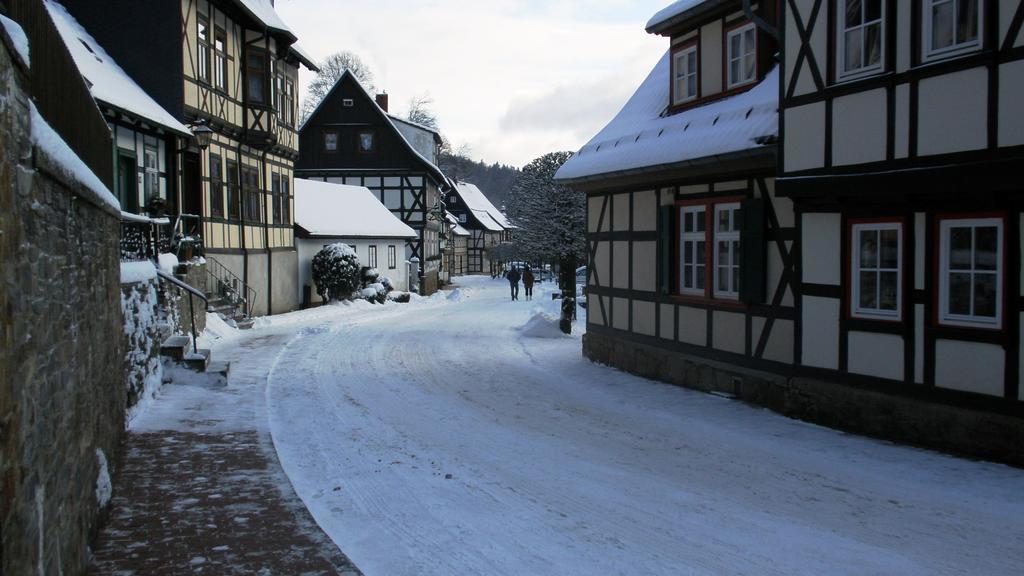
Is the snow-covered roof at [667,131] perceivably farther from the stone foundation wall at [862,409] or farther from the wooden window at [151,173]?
the wooden window at [151,173]

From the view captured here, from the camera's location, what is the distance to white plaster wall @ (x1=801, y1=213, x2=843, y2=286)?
32.8ft

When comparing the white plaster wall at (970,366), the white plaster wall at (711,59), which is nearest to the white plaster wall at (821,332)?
the white plaster wall at (970,366)

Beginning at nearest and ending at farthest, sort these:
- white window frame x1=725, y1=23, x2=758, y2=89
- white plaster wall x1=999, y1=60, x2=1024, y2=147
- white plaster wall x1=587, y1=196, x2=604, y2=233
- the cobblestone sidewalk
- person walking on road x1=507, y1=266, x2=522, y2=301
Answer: the cobblestone sidewalk, white plaster wall x1=999, y1=60, x2=1024, y2=147, white window frame x1=725, y1=23, x2=758, y2=89, white plaster wall x1=587, y1=196, x2=604, y2=233, person walking on road x1=507, y1=266, x2=522, y2=301

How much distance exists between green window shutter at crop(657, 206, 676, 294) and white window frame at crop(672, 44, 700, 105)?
2179 millimetres

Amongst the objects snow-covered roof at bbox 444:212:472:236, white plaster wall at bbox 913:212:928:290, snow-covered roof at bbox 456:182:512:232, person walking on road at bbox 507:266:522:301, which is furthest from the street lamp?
snow-covered roof at bbox 456:182:512:232

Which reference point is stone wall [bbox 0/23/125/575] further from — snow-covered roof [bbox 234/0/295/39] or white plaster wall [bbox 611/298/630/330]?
snow-covered roof [bbox 234/0/295/39]

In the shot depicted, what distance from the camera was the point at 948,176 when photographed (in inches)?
331

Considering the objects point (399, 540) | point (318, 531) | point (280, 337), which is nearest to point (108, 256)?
point (318, 531)

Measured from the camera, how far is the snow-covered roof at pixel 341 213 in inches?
1250

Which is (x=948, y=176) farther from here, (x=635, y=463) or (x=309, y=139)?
(x=309, y=139)

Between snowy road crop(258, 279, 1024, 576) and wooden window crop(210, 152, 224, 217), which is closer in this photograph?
snowy road crop(258, 279, 1024, 576)

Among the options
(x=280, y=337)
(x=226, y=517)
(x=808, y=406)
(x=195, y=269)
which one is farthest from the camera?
(x=280, y=337)

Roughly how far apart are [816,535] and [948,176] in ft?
14.1

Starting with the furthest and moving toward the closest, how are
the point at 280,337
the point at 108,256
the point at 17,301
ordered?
the point at 280,337, the point at 108,256, the point at 17,301
